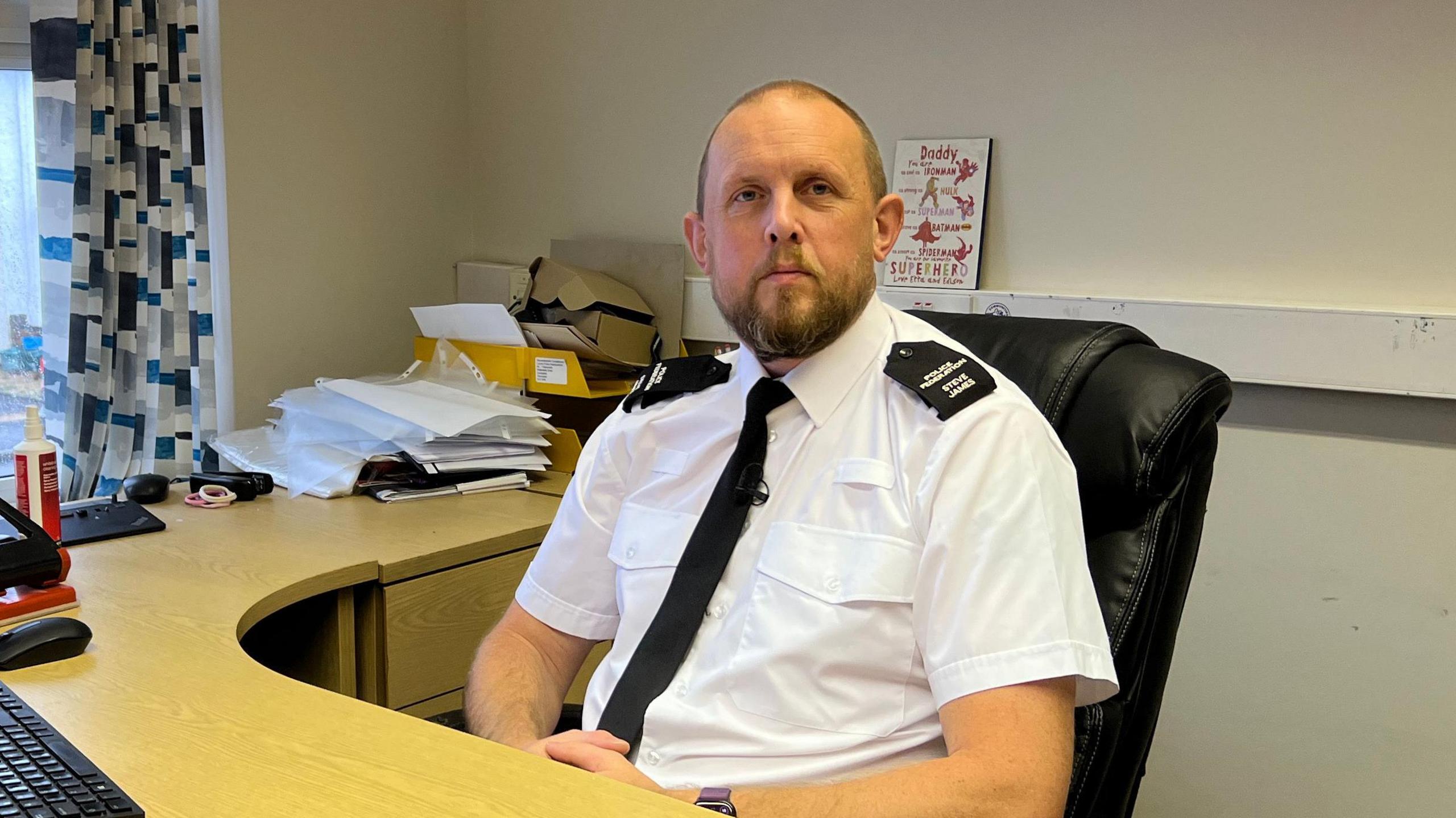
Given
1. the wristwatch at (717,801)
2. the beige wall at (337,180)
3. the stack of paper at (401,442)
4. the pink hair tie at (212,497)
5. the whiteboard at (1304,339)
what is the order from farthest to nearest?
the beige wall at (337,180)
the stack of paper at (401,442)
the pink hair tie at (212,497)
the whiteboard at (1304,339)
the wristwatch at (717,801)

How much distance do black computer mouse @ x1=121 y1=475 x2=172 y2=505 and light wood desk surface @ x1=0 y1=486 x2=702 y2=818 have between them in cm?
19

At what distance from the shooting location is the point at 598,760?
1.14 m

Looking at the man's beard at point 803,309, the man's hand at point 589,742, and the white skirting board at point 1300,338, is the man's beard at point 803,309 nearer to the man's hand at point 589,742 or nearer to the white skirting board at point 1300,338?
the man's hand at point 589,742

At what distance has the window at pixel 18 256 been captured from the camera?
86.8 inches

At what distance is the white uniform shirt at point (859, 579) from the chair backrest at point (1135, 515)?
0.07 metres

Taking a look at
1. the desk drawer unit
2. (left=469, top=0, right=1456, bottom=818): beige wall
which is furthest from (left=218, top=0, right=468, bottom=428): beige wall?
(left=469, top=0, right=1456, bottom=818): beige wall

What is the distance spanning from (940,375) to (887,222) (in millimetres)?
232

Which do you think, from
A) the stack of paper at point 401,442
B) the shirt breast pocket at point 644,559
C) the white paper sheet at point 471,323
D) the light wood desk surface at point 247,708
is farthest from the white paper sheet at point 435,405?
the shirt breast pocket at point 644,559

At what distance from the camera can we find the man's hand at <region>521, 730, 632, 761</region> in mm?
1177

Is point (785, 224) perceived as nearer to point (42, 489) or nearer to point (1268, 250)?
point (1268, 250)

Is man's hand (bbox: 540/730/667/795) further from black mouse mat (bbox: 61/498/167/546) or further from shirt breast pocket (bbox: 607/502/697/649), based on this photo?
black mouse mat (bbox: 61/498/167/546)

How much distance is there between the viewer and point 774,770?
1.17 m

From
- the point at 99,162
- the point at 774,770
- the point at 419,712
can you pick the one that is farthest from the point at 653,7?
the point at 774,770

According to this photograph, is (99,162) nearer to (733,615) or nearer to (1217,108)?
(733,615)
